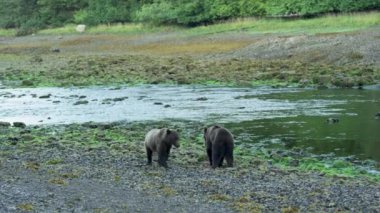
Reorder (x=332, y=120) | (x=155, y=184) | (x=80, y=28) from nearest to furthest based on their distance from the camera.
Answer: (x=155, y=184) → (x=332, y=120) → (x=80, y=28)

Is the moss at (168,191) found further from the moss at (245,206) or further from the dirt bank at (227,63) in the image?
the dirt bank at (227,63)

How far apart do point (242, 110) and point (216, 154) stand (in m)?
11.0

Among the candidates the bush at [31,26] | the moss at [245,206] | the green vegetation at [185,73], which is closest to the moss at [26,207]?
the moss at [245,206]

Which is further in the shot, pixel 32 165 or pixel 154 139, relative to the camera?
pixel 154 139

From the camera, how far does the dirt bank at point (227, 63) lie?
37344 mm

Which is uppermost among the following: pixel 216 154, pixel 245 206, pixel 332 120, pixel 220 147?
pixel 245 206

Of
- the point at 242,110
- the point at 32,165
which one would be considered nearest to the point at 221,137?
the point at 32,165

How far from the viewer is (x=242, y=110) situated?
91.6 ft

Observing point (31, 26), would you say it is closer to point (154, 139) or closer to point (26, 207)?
point (154, 139)

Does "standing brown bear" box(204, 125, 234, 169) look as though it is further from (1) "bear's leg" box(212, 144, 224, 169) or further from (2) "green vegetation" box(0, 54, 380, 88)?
(2) "green vegetation" box(0, 54, 380, 88)

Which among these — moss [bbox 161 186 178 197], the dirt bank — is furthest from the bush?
moss [bbox 161 186 178 197]

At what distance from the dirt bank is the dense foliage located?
7.70 meters

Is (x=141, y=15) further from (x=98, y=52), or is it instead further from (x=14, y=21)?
(x=14, y=21)

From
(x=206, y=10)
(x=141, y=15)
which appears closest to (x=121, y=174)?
(x=206, y=10)
